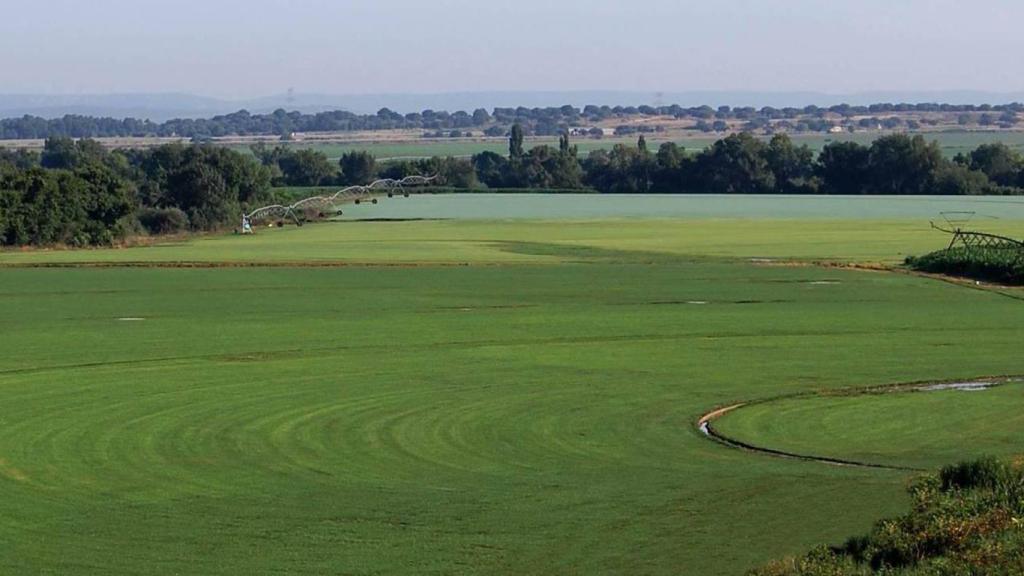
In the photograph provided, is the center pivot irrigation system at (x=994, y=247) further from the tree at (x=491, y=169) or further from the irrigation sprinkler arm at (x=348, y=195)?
the tree at (x=491, y=169)

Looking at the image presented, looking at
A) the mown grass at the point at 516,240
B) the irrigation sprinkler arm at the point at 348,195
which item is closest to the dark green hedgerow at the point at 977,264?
the mown grass at the point at 516,240

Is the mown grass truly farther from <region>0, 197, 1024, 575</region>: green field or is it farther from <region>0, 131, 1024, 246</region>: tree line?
<region>0, 197, 1024, 575</region>: green field

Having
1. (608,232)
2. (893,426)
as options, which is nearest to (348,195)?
(608,232)

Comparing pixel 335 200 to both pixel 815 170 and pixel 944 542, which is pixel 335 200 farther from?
pixel 944 542

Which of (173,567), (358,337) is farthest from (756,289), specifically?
(173,567)

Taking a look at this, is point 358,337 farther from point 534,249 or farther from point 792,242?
point 792,242

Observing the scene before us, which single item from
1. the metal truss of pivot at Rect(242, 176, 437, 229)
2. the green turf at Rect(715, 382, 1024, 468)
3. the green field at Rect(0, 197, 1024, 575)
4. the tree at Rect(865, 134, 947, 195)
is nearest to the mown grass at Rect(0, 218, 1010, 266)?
the metal truss of pivot at Rect(242, 176, 437, 229)

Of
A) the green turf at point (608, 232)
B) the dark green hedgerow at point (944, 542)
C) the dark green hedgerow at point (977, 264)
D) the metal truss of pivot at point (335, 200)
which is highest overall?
the dark green hedgerow at point (944, 542)
